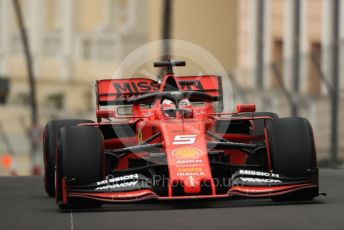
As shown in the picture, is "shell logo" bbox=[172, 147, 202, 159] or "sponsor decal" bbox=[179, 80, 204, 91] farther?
"sponsor decal" bbox=[179, 80, 204, 91]

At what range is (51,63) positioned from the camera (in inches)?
3703

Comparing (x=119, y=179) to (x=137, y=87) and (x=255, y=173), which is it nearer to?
(x=255, y=173)

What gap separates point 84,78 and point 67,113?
7271mm

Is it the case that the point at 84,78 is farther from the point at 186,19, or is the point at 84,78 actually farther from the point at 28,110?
the point at 186,19

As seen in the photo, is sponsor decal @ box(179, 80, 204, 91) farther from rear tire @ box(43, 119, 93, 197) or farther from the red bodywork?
rear tire @ box(43, 119, 93, 197)

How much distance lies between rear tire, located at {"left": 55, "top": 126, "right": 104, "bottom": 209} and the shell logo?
732 mm

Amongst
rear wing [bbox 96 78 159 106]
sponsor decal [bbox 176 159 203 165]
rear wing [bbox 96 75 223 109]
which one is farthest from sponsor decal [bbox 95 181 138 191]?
rear wing [bbox 96 78 159 106]

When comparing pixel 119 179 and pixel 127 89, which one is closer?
pixel 119 179

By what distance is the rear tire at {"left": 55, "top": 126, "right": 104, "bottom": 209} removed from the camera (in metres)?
16.2

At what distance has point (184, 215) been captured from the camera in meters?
15.3

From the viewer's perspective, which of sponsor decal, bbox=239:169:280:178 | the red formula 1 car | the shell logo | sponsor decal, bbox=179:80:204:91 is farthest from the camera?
sponsor decal, bbox=179:80:204:91

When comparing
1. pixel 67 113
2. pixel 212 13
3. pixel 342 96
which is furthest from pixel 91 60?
pixel 342 96

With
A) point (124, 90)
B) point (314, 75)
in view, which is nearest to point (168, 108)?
point (124, 90)

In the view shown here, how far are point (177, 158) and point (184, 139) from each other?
0.34 metres
